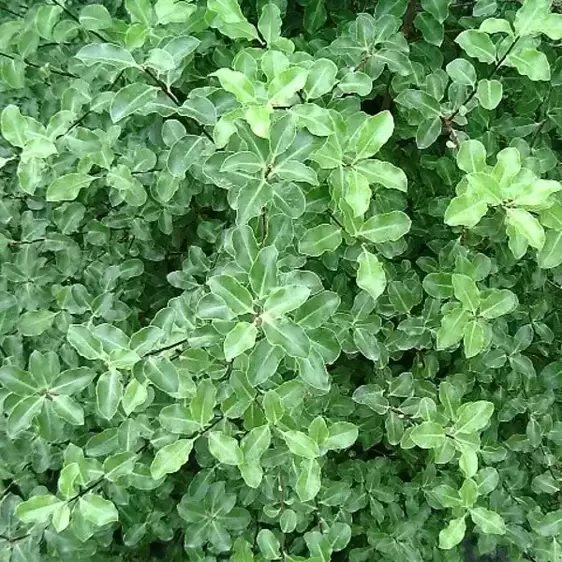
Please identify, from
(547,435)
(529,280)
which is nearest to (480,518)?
(547,435)

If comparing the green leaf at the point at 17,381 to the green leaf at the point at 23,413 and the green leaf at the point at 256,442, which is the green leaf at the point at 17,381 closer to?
the green leaf at the point at 23,413

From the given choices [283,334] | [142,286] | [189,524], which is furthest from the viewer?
[142,286]

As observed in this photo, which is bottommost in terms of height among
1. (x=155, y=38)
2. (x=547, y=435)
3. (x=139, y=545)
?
(x=139, y=545)

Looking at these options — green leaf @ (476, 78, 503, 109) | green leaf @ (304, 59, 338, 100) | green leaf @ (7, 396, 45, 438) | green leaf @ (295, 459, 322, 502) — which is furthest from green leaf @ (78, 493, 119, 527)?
green leaf @ (476, 78, 503, 109)

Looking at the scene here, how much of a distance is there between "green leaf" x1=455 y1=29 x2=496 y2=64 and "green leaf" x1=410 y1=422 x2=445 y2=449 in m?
0.48

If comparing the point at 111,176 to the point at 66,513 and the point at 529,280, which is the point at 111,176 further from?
the point at 529,280

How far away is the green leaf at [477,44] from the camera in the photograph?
1.02m

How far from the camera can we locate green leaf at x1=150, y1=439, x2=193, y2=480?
3.07ft

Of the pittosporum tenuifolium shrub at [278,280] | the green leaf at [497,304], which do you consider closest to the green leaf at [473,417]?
the pittosporum tenuifolium shrub at [278,280]

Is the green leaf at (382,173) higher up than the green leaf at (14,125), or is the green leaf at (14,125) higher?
the green leaf at (382,173)

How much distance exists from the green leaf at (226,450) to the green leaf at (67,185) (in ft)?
1.21

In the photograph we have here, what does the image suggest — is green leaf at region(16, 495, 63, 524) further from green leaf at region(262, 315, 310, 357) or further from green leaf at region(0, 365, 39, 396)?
green leaf at region(262, 315, 310, 357)

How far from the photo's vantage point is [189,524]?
117 cm

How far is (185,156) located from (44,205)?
341 mm
